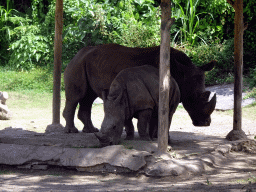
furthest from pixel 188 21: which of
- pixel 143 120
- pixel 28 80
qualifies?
pixel 143 120

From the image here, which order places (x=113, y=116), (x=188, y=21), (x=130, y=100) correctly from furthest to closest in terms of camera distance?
(x=188, y=21), (x=130, y=100), (x=113, y=116)

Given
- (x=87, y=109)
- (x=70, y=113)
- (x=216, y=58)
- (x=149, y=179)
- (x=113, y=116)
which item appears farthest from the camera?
(x=216, y=58)

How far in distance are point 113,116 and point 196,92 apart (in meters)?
1.80

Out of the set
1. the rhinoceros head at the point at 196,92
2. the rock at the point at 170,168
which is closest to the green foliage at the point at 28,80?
the rhinoceros head at the point at 196,92

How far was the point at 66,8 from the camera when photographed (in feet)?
53.5

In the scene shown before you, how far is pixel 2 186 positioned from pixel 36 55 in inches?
475

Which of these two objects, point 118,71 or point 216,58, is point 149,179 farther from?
point 216,58

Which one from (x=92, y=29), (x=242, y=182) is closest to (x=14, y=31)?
(x=92, y=29)

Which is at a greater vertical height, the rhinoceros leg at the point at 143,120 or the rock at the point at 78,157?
the rhinoceros leg at the point at 143,120

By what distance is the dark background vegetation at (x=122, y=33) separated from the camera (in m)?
14.4

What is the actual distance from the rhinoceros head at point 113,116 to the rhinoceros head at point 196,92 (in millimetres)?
1394

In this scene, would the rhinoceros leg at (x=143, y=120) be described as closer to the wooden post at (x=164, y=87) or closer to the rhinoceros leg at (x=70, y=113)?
the wooden post at (x=164, y=87)

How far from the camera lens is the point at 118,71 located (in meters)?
7.19

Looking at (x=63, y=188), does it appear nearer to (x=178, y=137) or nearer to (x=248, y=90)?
(x=178, y=137)
